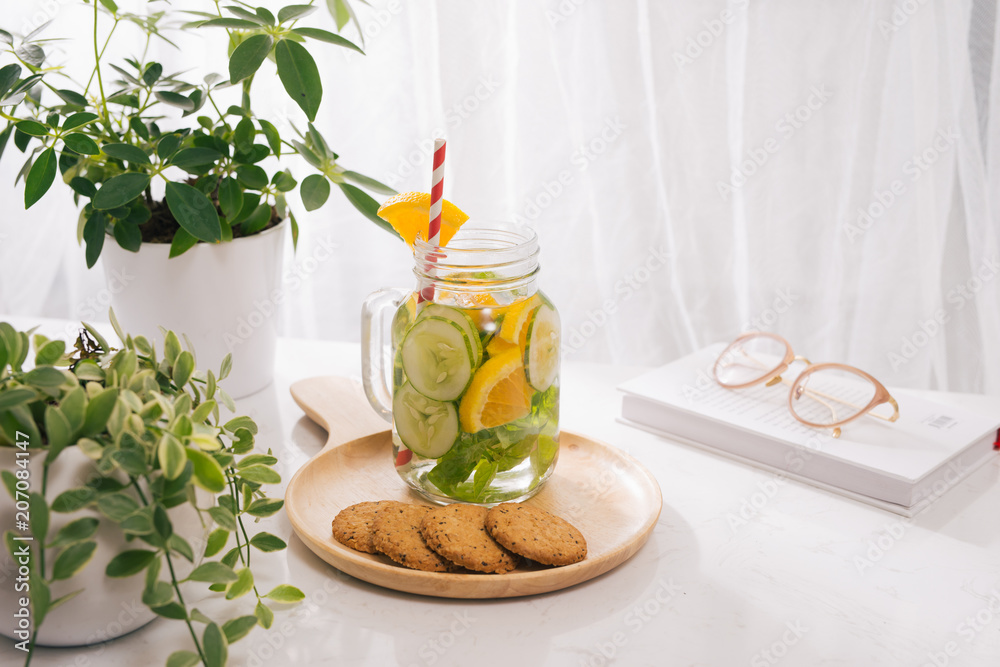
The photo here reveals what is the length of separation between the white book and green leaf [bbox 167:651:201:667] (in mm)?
554

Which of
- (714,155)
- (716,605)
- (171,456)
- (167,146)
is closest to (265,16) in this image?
→ (167,146)

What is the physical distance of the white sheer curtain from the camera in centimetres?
139

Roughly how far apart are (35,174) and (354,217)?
2.97 ft

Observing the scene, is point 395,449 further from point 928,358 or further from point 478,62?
point 928,358

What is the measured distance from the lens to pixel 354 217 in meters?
1.65

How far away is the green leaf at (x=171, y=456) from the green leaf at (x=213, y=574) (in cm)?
7

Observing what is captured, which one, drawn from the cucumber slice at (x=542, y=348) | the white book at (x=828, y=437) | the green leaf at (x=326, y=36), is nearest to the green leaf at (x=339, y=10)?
the green leaf at (x=326, y=36)

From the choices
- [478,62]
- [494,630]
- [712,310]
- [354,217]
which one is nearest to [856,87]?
[712,310]

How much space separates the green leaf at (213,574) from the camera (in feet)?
1.62

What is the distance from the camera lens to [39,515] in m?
0.45

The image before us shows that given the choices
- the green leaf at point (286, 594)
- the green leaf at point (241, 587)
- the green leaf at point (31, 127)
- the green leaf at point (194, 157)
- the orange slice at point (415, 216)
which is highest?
the green leaf at point (31, 127)

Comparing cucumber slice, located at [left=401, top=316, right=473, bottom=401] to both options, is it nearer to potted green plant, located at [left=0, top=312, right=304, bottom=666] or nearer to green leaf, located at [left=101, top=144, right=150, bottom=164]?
potted green plant, located at [left=0, top=312, right=304, bottom=666]

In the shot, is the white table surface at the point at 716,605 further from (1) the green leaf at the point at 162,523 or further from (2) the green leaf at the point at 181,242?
(2) the green leaf at the point at 181,242

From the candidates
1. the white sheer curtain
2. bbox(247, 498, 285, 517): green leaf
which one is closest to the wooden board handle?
bbox(247, 498, 285, 517): green leaf
